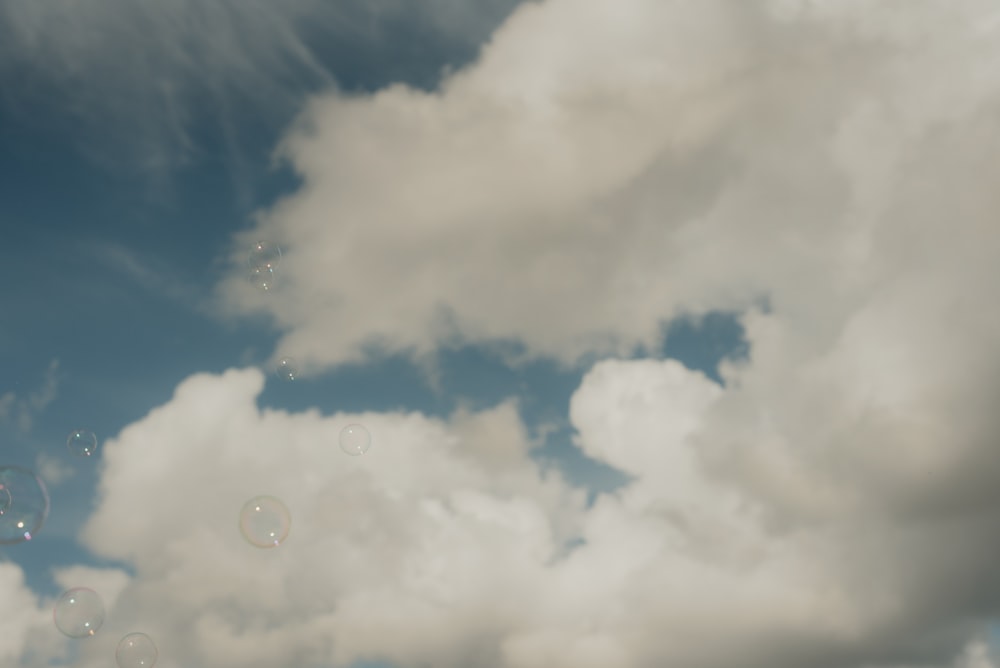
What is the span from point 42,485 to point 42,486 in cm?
7

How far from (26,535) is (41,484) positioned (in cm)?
329

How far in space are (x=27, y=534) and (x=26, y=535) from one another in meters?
0.08

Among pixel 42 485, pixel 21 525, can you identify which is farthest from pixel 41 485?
pixel 21 525

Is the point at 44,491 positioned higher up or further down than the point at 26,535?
higher up

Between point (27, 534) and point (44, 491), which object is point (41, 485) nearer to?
point (44, 491)

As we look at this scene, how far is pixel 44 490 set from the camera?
40.8m

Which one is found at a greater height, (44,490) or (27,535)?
(44,490)

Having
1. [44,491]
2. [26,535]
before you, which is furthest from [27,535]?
[44,491]

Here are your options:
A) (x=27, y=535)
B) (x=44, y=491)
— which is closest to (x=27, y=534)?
(x=27, y=535)

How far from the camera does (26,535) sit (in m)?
39.7

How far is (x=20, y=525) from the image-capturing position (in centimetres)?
3981

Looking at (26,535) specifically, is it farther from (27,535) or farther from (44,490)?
(44,490)

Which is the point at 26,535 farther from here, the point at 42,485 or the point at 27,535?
the point at 42,485

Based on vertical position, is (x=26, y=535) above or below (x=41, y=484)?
below
